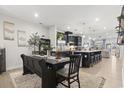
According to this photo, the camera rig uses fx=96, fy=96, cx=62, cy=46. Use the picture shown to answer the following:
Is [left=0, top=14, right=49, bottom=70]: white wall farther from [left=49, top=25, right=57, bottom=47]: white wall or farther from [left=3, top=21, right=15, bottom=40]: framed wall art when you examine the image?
[left=49, top=25, right=57, bottom=47]: white wall

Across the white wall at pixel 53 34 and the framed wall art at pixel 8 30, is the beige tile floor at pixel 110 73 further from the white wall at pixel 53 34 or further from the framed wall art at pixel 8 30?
the framed wall art at pixel 8 30

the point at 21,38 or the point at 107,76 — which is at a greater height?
the point at 21,38

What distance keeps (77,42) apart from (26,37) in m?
6.78

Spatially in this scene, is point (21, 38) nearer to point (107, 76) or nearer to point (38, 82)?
point (38, 82)

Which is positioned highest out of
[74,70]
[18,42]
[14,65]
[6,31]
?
[6,31]

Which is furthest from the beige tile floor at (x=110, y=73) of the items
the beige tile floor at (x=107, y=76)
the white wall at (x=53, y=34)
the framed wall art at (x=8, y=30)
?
the framed wall art at (x=8, y=30)

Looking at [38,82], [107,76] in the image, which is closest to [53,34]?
[38,82]

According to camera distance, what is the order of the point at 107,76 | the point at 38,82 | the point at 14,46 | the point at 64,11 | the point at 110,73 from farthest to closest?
the point at 14,46
the point at 110,73
the point at 64,11
the point at 107,76
the point at 38,82

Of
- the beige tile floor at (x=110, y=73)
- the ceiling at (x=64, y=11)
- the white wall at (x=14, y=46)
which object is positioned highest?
the ceiling at (x=64, y=11)

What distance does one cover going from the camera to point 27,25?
565 cm

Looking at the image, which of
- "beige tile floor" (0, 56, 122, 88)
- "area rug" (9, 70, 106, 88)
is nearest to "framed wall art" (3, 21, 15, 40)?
"beige tile floor" (0, 56, 122, 88)
